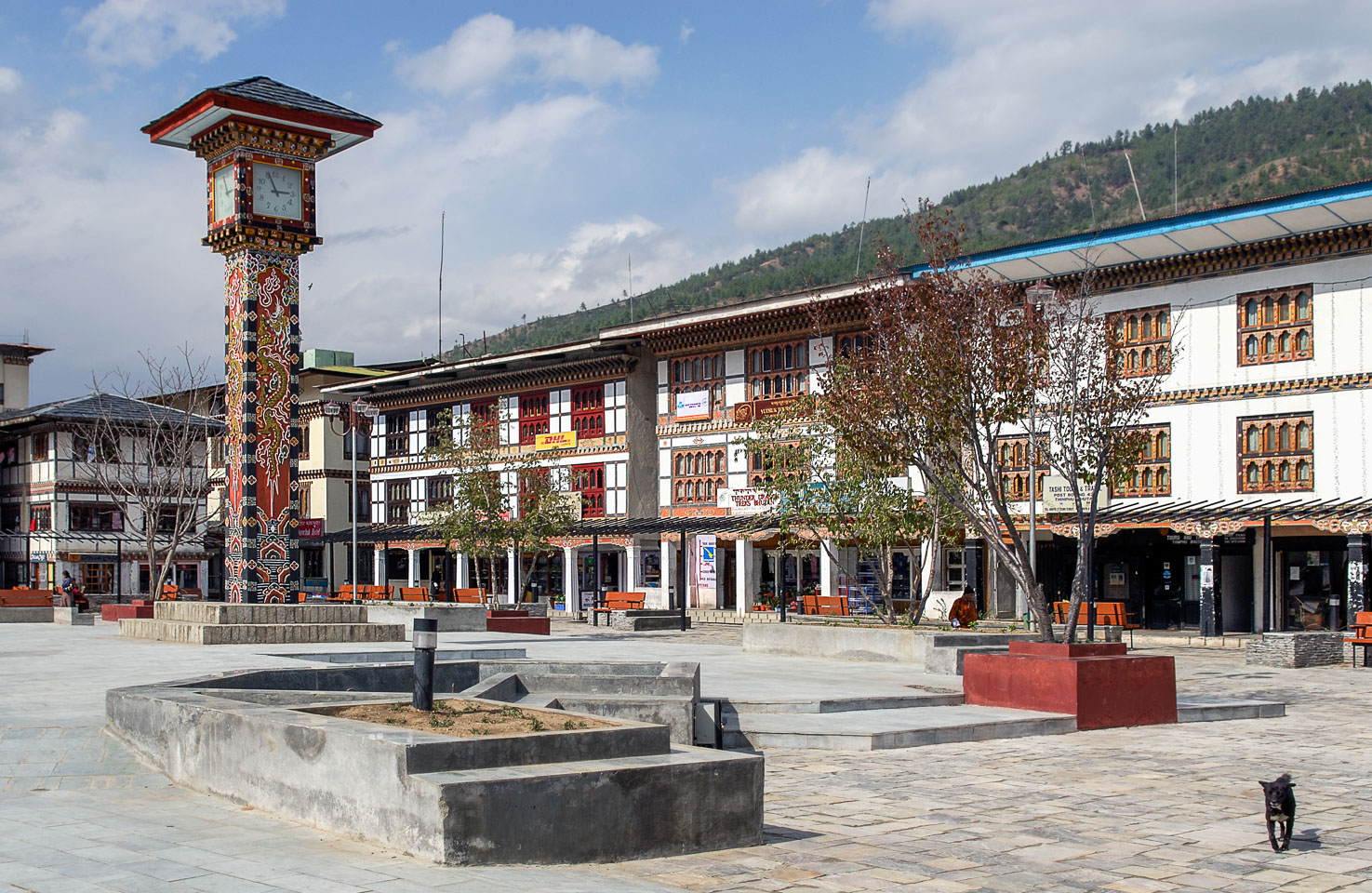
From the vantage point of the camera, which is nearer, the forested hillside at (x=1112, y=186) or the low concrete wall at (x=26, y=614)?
the low concrete wall at (x=26, y=614)

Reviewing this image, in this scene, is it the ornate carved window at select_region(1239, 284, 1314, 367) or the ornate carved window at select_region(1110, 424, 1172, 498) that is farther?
the ornate carved window at select_region(1110, 424, 1172, 498)

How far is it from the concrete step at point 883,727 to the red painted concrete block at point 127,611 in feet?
60.5

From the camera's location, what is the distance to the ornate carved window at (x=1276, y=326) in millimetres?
33281

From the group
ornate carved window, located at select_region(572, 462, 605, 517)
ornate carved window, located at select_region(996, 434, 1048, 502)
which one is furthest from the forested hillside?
ornate carved window, located at select_region(996, 434, 1048, 502)

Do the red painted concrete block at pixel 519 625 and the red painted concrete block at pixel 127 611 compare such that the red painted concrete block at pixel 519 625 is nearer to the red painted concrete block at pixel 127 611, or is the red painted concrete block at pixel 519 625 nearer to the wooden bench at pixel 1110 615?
the red painted concrete block at pixel 127 611

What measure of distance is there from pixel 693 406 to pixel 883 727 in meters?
36.4

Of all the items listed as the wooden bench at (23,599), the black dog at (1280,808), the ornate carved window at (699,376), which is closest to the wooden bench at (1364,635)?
the black dog at (1280,808)

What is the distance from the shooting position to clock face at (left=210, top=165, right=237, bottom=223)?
84.3 feet

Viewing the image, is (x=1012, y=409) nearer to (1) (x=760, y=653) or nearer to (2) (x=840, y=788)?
(2) (x=840, y=788)

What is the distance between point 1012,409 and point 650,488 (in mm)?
35661

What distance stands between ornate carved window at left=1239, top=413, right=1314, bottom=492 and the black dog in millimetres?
27284

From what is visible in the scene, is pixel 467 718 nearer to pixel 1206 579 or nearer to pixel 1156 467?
pixel 1206 579

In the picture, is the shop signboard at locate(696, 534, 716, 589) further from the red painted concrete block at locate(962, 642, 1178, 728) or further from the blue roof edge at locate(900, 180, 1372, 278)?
the red painted concrete block at locate(962, 642, 1178, 728)

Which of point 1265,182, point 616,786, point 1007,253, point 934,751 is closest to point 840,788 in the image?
point 934,751
